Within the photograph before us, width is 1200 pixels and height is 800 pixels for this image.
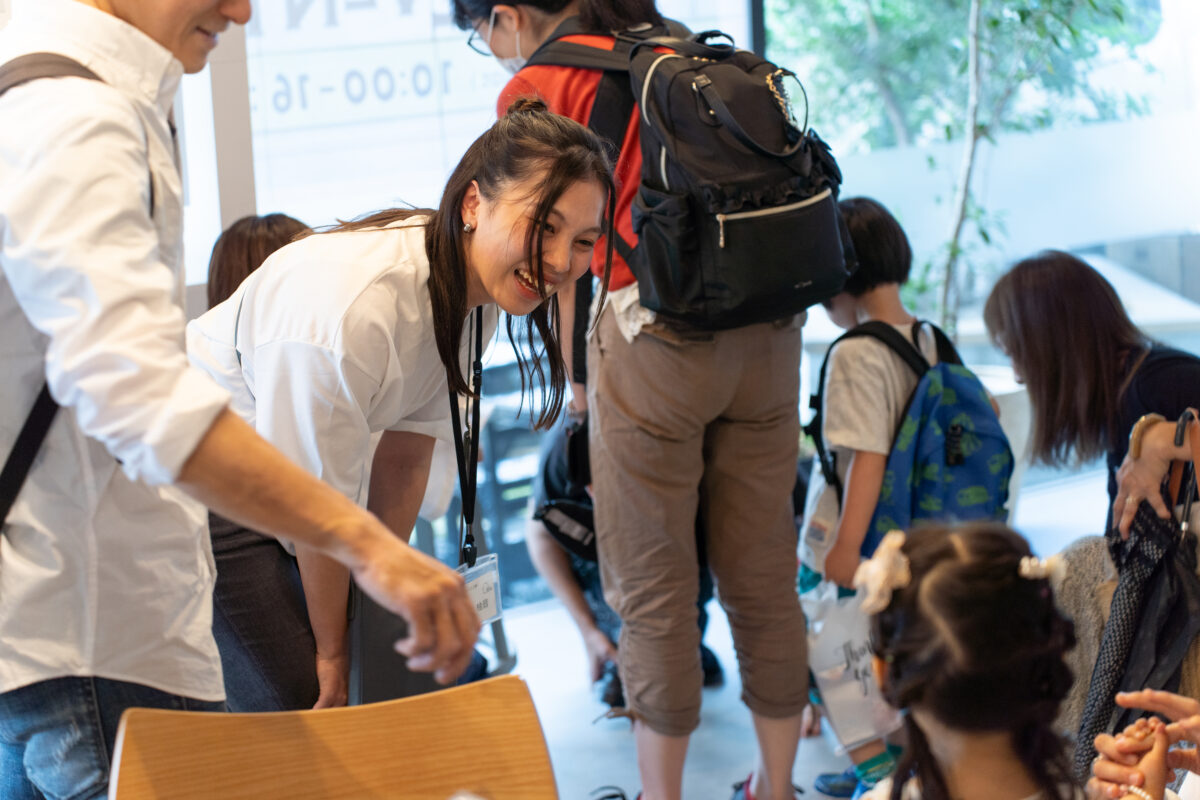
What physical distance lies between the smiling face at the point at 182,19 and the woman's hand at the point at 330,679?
0.87 meters

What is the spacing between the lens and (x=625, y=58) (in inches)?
76.2

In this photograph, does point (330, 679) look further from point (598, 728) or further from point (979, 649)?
point (598, 728)

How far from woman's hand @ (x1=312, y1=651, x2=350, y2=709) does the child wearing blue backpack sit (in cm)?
118

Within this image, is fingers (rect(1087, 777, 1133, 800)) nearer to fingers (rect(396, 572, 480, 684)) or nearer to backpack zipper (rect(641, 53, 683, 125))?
fingers (rect(396, 572, 480, 684))

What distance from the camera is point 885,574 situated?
1.16 metres

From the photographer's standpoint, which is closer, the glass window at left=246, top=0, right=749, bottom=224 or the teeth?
the teeth

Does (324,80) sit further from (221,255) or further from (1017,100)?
(1017,100)

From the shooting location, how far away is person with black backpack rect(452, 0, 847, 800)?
1.87 metres

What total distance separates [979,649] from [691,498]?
3.26 ft

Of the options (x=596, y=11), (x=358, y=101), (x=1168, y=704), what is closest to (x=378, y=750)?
(x=1168, y=704)

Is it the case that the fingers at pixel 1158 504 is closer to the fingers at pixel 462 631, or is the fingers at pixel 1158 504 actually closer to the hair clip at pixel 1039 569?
the hair clip at pixel 1039 569

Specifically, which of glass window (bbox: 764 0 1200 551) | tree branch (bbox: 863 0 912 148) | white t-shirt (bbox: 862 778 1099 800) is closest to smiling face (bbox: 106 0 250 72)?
white t-shirt (bbox: 862 778 1099 800)

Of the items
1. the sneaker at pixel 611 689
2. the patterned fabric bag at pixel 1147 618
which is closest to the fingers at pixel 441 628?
the patterned fabric bag at pixel 1147 618

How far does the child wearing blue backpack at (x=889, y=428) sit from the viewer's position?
236 centimetres
